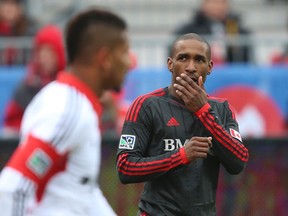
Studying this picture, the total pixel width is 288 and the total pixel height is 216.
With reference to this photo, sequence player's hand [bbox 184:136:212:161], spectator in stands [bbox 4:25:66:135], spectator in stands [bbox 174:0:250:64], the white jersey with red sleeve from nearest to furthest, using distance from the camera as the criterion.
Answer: the white jersey with red sleeve → player's hand [bbox 184:136:212:161] → spectator in stands [bbox 4:25:66:135] → spectator in stands [bbox 174:0:250:64]

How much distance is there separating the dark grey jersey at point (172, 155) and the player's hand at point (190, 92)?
0.05 m

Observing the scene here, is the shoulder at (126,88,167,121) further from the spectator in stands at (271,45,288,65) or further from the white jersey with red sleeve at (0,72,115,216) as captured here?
the spectator in stands at (271,45,288,65)

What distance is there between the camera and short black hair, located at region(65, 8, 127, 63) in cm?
505

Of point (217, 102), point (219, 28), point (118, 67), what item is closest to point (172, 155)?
point (217, 102)

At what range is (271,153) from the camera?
9867mm

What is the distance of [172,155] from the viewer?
600cm

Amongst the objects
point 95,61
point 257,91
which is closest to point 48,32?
point 257,91

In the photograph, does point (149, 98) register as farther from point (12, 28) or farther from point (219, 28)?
point (12, 28)

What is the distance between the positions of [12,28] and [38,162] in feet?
29.6

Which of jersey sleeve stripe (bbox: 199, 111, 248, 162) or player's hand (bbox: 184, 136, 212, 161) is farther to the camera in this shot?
jersey sleeve stripe (bbox: 199, 111, 248, 162)

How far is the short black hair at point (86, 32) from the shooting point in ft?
16.6

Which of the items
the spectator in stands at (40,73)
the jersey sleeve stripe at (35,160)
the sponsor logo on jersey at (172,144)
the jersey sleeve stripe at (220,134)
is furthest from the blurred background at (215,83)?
the jersey sleeve stripe at (35,160)

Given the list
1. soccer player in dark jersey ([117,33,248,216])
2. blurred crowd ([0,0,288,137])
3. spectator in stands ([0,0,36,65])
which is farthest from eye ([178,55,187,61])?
spectator in stands ([0,0,36,65])

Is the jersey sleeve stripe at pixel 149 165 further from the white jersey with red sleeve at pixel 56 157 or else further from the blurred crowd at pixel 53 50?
the blurred crowd at pixel 53 50
